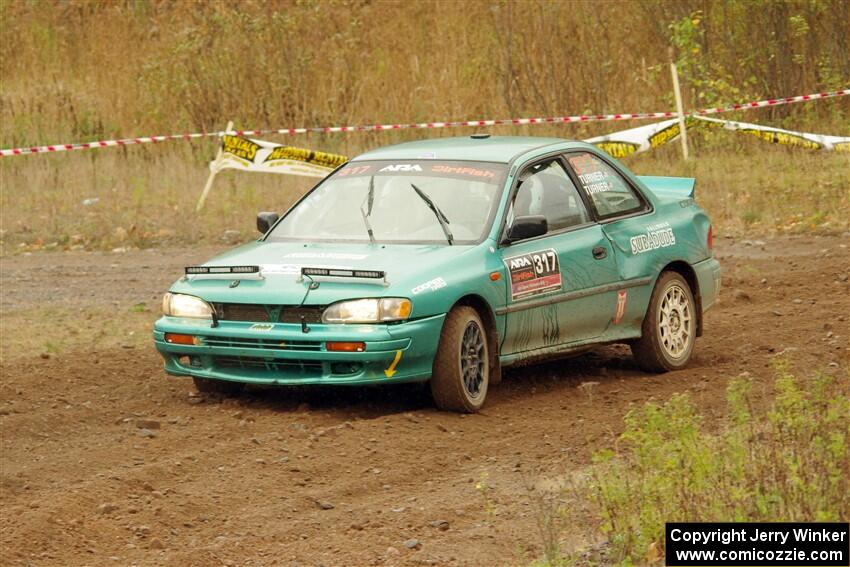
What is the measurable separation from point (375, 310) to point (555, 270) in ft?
4.78

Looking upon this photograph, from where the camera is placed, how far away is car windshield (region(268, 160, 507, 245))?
8.83 m

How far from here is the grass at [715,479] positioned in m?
5.27

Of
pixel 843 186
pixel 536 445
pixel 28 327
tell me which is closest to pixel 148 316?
pixel 28 327

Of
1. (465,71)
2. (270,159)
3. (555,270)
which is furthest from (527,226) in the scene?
(465,71)

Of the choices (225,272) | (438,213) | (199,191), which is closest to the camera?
(225,272)

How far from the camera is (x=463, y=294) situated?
823 cm

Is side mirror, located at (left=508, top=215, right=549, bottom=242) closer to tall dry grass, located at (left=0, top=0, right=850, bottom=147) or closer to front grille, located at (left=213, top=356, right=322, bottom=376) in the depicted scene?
front grille, located at (left=213, top=356, right=322, bottom=376)

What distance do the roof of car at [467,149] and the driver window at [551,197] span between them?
17 centimetres

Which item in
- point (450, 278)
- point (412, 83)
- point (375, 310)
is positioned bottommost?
point (375, 310)

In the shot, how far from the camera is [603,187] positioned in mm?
9719

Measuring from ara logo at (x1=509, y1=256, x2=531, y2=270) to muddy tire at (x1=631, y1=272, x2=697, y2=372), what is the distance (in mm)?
1311

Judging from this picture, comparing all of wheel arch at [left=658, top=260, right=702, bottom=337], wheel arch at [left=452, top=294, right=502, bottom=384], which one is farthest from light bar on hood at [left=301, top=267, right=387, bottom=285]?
wheel arch at [left=658, top=260, right=702, bottom=337]

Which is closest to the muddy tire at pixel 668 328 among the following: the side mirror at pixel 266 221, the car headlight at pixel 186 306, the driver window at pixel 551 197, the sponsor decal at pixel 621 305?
the sponsor decal at pixel 621 305

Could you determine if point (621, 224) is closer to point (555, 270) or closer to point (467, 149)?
point (555, 270)
